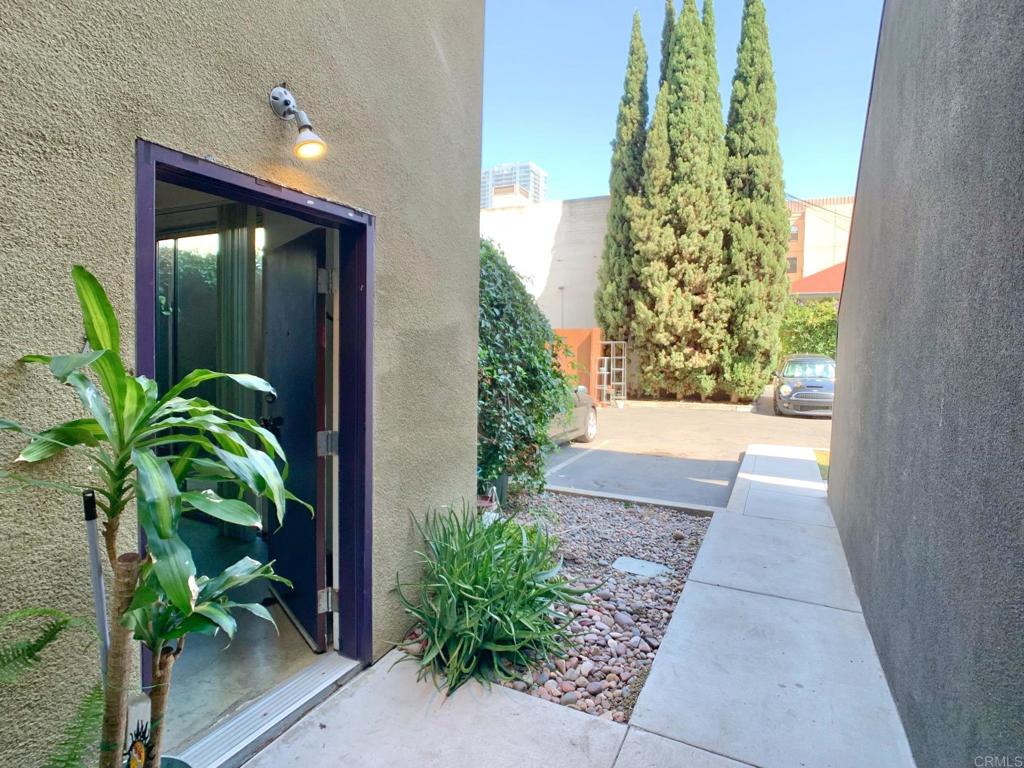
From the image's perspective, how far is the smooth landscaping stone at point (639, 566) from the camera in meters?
4.05

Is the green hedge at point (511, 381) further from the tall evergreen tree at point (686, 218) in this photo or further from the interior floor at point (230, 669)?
the tall evergreen tree at point (686, 218)

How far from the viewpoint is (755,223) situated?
14.9m

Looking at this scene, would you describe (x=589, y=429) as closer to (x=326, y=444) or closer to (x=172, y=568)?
(x=326, y=444)

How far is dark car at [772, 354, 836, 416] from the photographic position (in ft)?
41.2

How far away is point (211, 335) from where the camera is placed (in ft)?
14.9

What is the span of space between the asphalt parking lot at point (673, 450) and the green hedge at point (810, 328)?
13.8 ft

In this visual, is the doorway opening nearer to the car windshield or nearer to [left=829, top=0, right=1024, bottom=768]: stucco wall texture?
[left=829, top=0, right=1024, bottom=768]: stucco wall texture

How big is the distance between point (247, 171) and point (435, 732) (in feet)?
7.28

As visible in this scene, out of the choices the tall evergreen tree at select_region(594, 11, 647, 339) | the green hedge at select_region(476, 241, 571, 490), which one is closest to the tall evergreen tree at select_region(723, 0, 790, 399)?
the tall evergreen tree at select_region(594, 11, 647, 339)

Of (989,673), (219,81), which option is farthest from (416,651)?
(219,81)

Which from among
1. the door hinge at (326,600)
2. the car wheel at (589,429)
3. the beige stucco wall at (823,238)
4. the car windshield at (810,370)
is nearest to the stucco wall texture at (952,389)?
the door hinge at (326,600)

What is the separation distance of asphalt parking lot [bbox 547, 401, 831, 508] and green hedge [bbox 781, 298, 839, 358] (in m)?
4.20

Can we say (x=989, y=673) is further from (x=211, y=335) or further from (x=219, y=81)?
(x=211, y=335)

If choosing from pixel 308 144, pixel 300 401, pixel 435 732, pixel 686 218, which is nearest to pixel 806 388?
pixel 686 218
